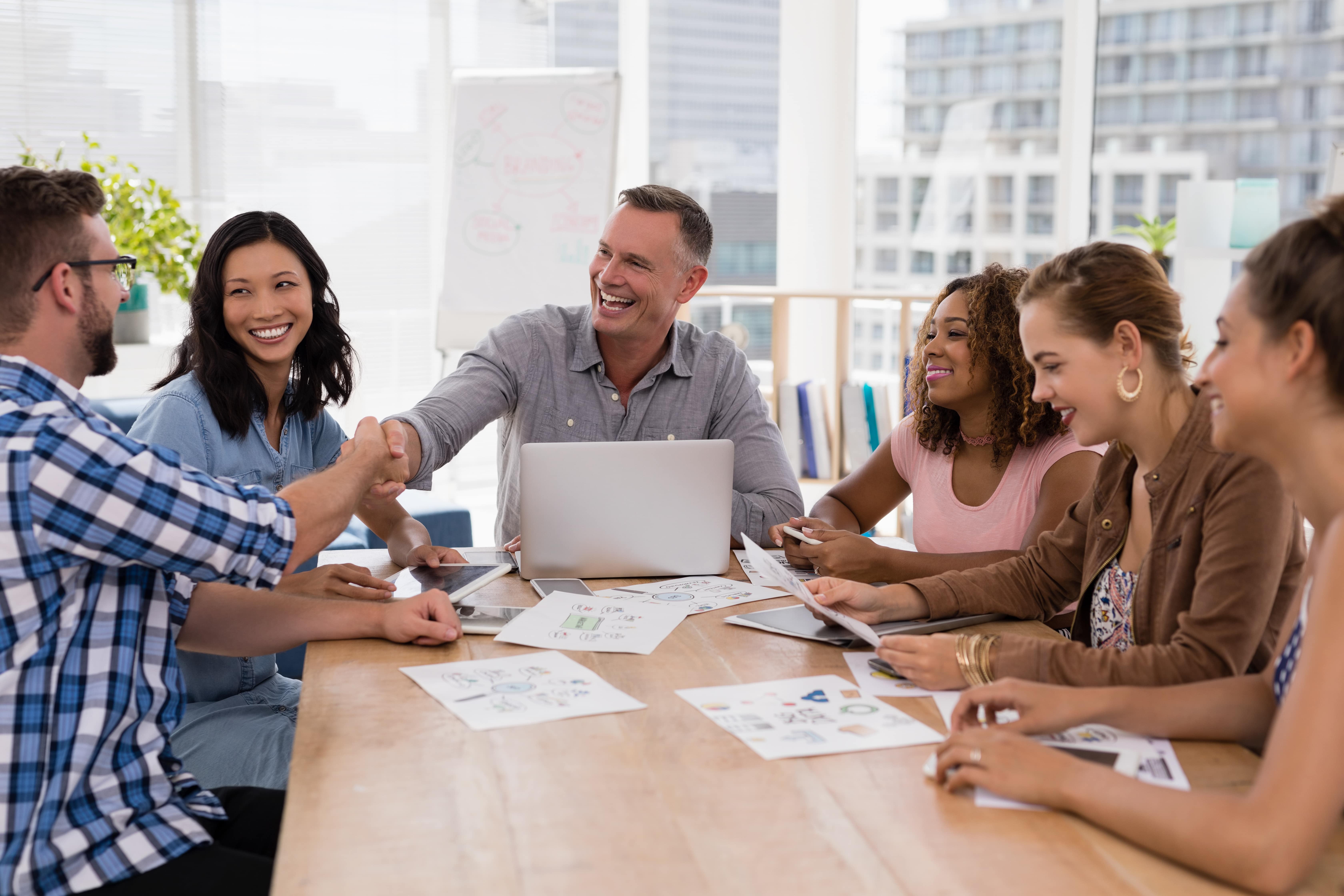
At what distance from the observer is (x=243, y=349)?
6.79ft

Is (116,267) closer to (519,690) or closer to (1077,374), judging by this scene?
(519,690)

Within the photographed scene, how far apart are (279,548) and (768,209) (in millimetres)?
3978

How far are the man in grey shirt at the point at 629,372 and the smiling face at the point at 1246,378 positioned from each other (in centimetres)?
125

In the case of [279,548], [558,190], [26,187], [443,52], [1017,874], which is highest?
[443,52]

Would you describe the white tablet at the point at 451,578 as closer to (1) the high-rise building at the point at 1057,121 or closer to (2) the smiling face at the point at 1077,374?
(2) the smiling face at the point at 1077,374

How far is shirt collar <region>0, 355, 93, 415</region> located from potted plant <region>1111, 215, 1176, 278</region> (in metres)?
3.37

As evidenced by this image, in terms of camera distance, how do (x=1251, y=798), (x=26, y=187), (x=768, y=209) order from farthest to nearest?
(x=768, y=209), (x=26, y=187), (x=1251, y=798)

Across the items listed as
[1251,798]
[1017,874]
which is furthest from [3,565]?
[1251,798]

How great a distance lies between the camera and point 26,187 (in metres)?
1.31

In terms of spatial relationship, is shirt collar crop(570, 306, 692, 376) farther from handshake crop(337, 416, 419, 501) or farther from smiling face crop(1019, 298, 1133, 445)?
smiling face crop(1019, 298, 1133, 445)

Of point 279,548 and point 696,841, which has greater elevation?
point 279,548

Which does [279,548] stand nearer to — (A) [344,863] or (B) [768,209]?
(A) [344,863]

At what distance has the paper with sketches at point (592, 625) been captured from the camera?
1.51 meters

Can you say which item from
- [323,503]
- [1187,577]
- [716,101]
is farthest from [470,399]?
[716,101]
